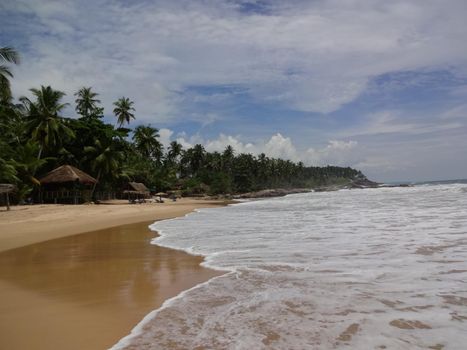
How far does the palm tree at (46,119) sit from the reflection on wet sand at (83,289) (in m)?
25.4

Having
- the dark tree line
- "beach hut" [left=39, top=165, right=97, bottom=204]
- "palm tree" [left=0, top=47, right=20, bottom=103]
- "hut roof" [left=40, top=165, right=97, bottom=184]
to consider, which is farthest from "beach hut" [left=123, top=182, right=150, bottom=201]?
"palm tree" [left=0, top=47, right=20, bottom=103]

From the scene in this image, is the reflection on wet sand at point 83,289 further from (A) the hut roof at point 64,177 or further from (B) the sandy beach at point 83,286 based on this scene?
(A) the hut roof at point 64,177

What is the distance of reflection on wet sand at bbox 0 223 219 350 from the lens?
3953 millimetres

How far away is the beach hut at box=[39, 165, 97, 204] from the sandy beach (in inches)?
851

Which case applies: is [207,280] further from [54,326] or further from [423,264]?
[423,264]

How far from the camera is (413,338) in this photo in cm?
362

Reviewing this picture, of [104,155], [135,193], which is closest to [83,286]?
[104,155]

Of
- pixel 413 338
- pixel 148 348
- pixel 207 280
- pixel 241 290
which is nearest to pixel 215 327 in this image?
pixel 148 348

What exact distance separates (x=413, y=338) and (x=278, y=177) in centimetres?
9771

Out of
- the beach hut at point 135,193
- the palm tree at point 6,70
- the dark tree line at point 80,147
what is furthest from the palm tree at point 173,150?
the palm tree at point 6,70

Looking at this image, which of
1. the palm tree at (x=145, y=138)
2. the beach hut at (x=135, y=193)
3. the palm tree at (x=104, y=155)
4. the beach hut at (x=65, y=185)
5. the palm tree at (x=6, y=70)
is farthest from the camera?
the palm tree at (x=145, y=138)

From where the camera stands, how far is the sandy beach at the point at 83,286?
3.98m

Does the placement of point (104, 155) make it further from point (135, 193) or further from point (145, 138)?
point (145, 138)

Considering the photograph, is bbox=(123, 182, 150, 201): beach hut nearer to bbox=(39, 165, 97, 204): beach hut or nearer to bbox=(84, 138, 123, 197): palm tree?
bbox=(84, 138, 123, 197): palm tree
